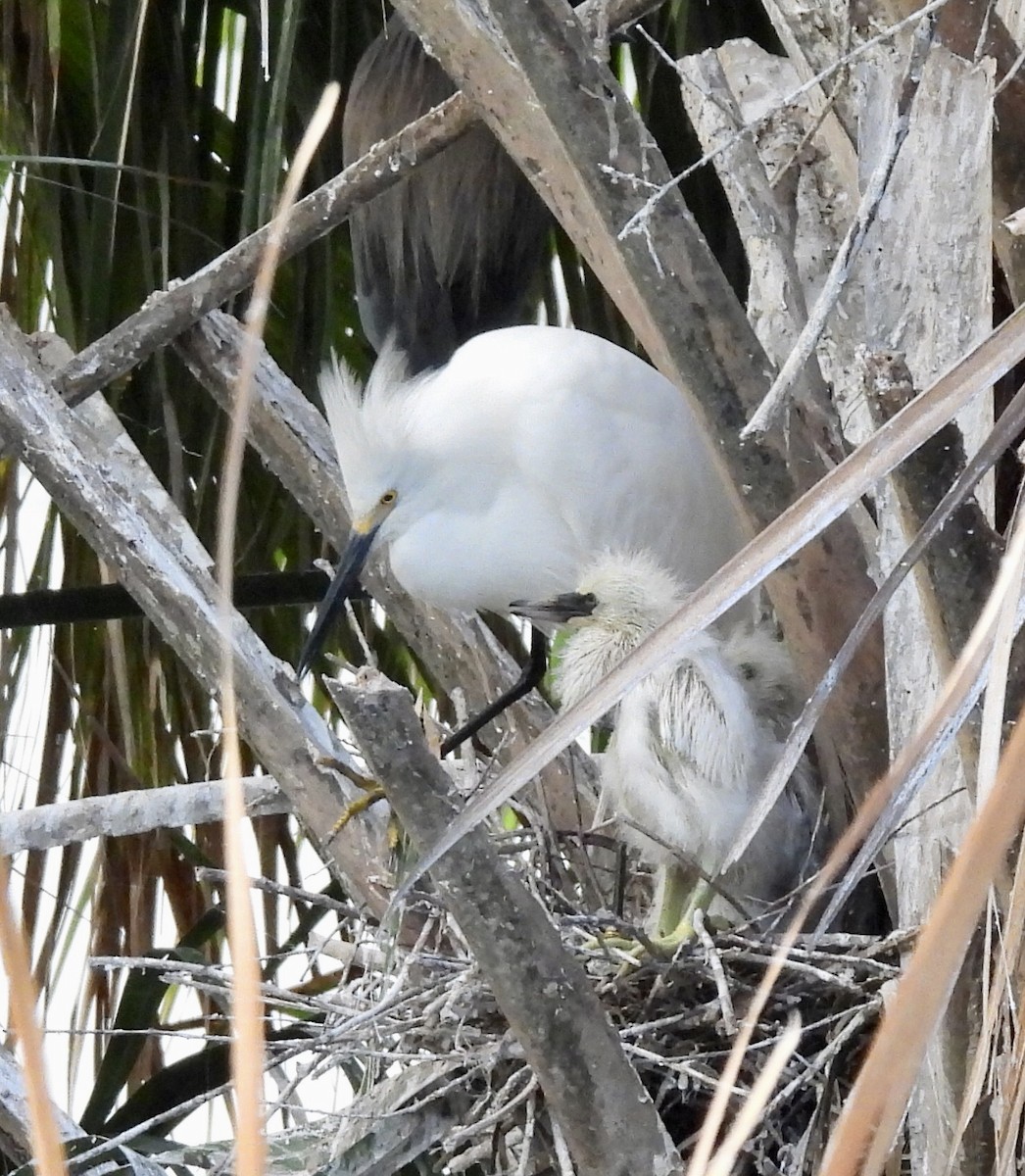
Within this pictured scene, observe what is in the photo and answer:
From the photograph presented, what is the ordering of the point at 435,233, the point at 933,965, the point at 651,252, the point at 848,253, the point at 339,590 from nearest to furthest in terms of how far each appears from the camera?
the point at 933,965
the point at 848,253
the point at 651,252
the point at 339,590
the point at 435,233

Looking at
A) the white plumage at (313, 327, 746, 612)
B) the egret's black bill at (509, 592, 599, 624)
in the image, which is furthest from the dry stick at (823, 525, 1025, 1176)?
the white plumage at (313, 327, 746, 612)

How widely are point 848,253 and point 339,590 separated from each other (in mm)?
842

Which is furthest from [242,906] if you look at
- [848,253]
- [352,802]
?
[352,802]

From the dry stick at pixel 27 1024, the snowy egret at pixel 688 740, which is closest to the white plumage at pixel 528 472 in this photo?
the snowy egret at pixel 688 740

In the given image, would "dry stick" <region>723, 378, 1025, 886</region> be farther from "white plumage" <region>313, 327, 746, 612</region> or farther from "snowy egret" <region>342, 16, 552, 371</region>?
"snowy egret" <region>342, 16, 552, 371</region>

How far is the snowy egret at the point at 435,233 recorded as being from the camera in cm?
148

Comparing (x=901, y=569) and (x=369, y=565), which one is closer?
(x=901, y=569)

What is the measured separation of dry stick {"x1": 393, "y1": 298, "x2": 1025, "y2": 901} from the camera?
10.5 inches

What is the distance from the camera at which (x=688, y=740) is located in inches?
39.5

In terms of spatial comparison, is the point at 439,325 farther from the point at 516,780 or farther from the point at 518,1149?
the point at 516,780

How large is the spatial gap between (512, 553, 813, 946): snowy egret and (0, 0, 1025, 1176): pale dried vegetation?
0.06 m

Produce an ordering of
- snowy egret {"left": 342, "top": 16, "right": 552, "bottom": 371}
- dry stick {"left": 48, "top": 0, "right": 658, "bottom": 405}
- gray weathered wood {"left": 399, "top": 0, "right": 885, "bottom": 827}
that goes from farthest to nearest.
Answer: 1. snowy egret {"left": 342, "top": 16, "right": 552, "bottom": 371}
2. dry stick {"left": 48, "top": 0, "right": 658, "bottom": 405}
3. gray weathered wood {"left": 399, "top": 0, "right": 885, "bottom": 827}

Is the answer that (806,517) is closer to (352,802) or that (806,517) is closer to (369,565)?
(352,802)

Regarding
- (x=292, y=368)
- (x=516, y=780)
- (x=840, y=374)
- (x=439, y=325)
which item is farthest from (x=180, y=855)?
(x=516, y=780)
